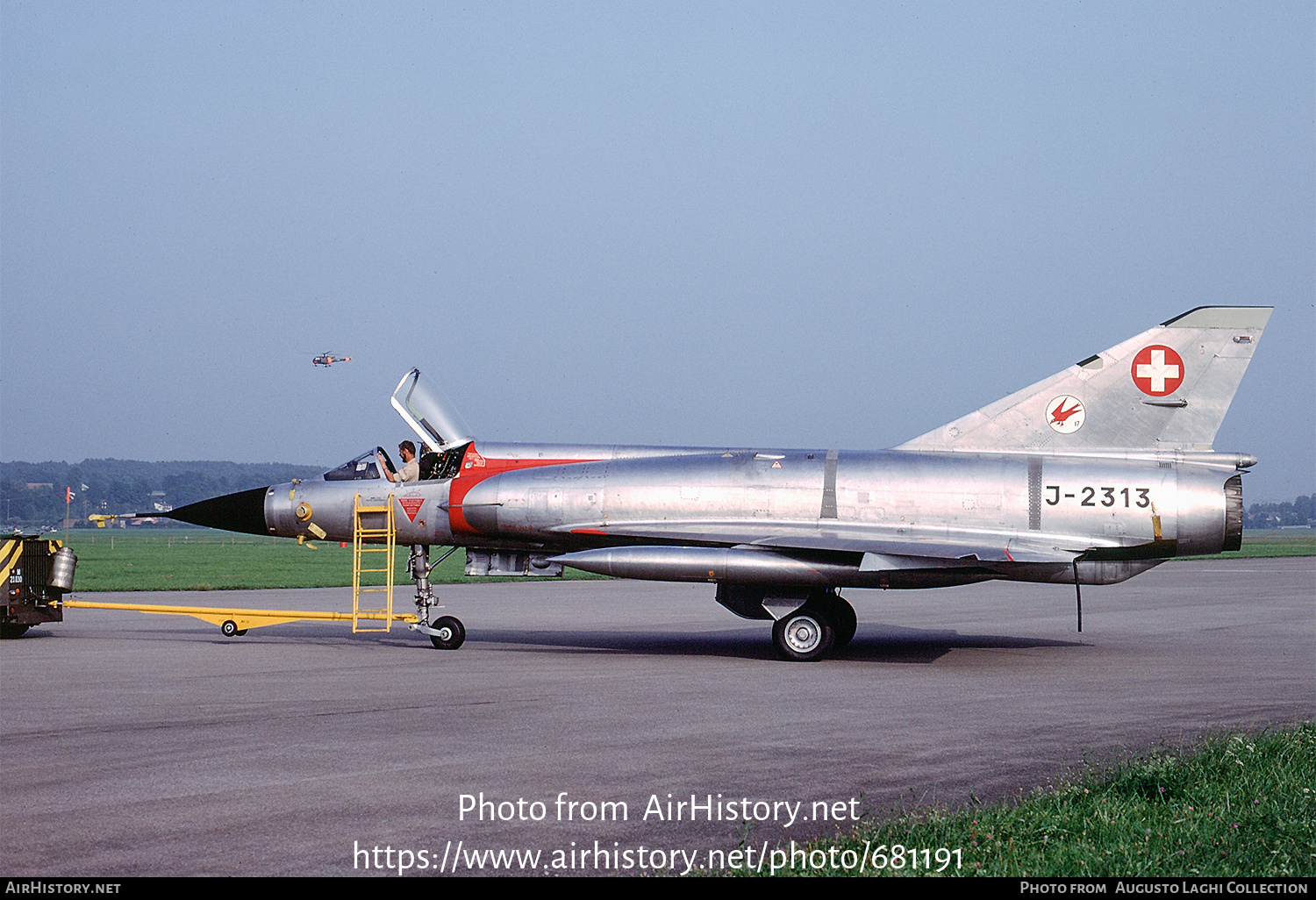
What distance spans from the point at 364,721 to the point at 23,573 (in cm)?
1033

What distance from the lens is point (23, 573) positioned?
1739 centimetres

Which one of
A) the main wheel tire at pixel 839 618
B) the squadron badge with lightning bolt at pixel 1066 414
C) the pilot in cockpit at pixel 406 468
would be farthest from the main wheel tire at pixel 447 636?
the squadron badge with lightning bolt at pixel 1066 414

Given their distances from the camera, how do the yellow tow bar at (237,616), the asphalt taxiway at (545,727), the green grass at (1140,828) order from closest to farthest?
the green grass at (1140,828) < the asphalt taxiway at (545,727) < the yellow tow bar at (237,616)

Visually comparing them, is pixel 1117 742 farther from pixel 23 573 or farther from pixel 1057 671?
pixel 23 573

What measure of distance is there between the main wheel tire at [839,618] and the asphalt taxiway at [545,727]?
1.44 feet

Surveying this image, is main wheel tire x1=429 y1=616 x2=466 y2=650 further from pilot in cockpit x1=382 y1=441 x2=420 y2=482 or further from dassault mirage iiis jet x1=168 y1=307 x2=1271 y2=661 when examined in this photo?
pilot in cockpit x1=382 y1=441 x2=420 y2=482

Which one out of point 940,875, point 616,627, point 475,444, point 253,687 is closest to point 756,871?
point 940,875

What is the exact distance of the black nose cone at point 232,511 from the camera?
1722cm

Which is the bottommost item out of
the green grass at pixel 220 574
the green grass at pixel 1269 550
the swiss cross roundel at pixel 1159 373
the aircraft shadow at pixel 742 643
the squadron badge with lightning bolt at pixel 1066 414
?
the green grass at pixel 1269 550

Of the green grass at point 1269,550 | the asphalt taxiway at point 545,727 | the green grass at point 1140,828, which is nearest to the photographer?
the green grass at point 1140,828

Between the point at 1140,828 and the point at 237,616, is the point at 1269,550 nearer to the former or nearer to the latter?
the point at 237,616

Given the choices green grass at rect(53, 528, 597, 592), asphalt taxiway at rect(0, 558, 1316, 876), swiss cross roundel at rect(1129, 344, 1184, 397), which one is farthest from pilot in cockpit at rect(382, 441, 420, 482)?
swiss cross roundel at rect(1129, 344, 1184, 397)

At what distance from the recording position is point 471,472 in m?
16.4

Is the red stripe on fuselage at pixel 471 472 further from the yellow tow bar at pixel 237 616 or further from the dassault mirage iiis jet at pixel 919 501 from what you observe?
the yellow tow bar at pixel 237 616
